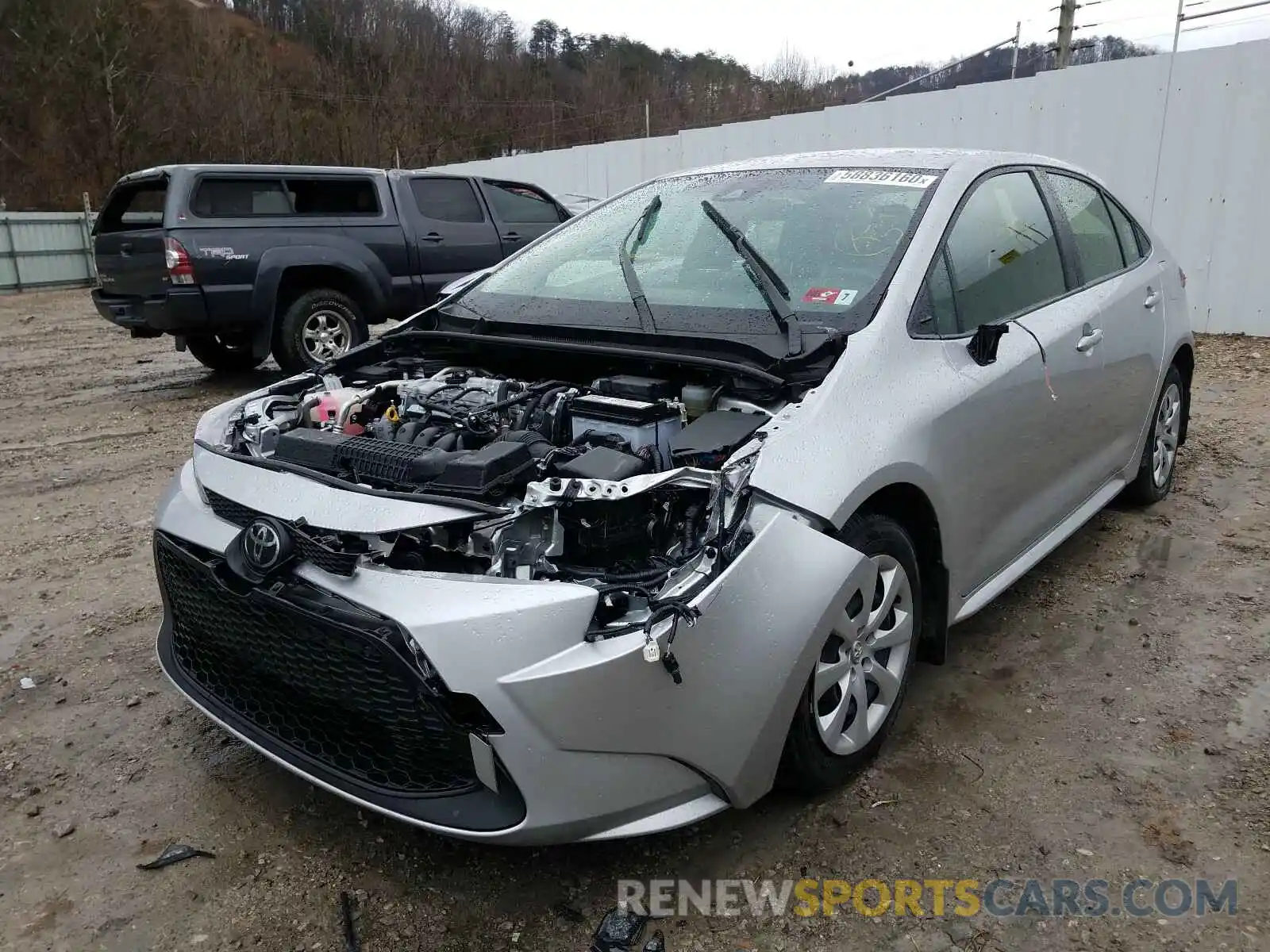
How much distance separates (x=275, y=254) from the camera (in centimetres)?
A: 778

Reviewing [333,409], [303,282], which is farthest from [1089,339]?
[303,282]

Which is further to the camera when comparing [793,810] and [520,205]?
[520,205]

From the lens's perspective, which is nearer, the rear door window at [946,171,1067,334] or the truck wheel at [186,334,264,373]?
the rear door window at [946,171,1067,334]

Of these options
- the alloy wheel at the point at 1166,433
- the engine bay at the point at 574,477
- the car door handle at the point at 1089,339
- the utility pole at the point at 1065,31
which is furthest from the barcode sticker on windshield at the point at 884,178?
the utility pole at the point at 1065,31

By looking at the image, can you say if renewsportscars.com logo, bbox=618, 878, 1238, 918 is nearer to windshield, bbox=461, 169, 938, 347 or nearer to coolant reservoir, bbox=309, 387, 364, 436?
windshield, bbox=461, 169, 938, 347

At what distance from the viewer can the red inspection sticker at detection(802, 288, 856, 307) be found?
8.96 ft

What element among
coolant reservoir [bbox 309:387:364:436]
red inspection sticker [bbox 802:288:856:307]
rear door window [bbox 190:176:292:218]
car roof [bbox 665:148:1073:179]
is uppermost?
car roof [bbox 665:148:1073:179]

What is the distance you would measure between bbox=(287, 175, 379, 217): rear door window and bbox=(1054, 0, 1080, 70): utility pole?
1301 centimetres

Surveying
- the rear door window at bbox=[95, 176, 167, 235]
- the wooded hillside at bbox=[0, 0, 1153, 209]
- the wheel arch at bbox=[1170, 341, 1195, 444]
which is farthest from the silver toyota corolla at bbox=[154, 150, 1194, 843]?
the wooded hillside at bbox=[0, 0, 1153, 209]

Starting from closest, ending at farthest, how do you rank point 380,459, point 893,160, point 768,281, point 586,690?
1. point 586,690
2. point 380,459
3. point 768,281
4. point 893,160

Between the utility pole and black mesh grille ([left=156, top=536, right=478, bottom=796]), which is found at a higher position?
the utility pole

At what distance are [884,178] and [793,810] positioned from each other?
2.10 metres

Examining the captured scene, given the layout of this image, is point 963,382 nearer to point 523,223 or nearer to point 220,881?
point 220,881

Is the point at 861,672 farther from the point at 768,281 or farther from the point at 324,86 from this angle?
the point at 324,86
